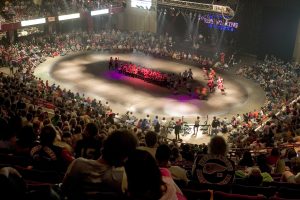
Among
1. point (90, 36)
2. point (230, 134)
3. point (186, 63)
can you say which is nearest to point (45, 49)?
point (90, 36)

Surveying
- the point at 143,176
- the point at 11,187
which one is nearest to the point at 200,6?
the point at 143,176

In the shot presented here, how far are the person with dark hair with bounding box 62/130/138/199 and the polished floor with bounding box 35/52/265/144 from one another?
21.5 metres

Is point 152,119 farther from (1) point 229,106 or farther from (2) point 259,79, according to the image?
(2) point 259,79

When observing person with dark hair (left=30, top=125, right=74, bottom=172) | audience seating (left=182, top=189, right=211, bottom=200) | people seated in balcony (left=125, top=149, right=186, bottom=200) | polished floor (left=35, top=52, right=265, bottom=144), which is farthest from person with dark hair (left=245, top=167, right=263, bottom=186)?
polished floor (left=35, top=52, right=265, bottom=144)

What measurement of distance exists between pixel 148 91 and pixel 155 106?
3.55 metres

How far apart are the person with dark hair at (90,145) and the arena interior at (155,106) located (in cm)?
2

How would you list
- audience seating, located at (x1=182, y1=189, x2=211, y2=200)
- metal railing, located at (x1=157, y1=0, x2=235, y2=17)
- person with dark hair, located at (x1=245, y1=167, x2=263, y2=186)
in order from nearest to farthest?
audience seating, located at (x1=182, y1=189, x2=211, y2=200), person with dark hair, located at (x1=245, y1=167, x2=263, y2=186), metal railing, located at (x1=157, y1=0, x2=235, y2=17)

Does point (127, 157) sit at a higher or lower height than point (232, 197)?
higher

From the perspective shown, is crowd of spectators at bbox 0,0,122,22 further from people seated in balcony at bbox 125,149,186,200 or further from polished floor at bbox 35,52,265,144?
people seated in balcony at bbox 125,149,186,200

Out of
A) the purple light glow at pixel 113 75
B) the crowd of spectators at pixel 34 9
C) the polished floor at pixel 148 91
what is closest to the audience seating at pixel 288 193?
the polished floor at pixel 148 91

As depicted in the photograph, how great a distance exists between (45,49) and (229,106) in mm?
22764

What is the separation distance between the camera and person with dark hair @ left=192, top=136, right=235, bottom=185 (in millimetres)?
5832

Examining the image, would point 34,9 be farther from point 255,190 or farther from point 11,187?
point 11,187

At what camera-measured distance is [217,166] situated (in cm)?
585
